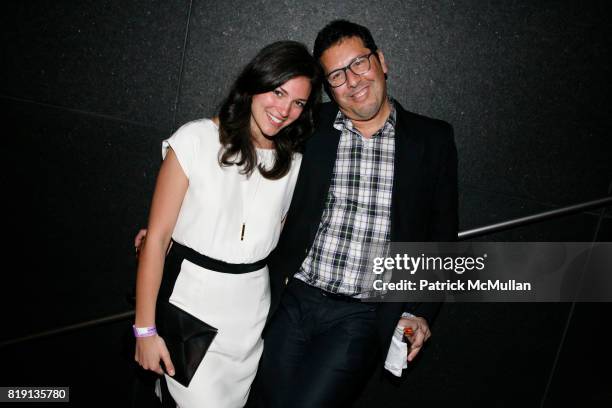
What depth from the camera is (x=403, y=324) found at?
1941 millimetres

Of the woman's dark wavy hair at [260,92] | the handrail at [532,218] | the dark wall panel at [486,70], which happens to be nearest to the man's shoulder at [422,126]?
the dark wall panel at [486,70]

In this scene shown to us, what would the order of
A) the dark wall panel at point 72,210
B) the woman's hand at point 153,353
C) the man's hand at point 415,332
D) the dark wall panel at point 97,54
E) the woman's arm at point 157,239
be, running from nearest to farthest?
the woman's arm at point 157,239 → the woman's hand at point 153,353 → the man's hand at point 415,332 → the dark wall panel at point 97,54 → the dark wall panel at point 72,210

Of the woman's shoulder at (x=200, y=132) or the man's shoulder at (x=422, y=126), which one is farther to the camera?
the man's shoulder at (x=422, y=126)

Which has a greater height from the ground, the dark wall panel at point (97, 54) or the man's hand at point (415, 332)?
the dark wall panel at point (97, 54)

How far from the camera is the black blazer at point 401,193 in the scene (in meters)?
1.85

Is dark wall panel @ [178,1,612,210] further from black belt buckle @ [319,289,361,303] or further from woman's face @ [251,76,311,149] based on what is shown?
black belt buckle @ [319,289,361,303]

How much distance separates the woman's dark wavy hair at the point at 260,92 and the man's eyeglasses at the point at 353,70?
121 millimetres

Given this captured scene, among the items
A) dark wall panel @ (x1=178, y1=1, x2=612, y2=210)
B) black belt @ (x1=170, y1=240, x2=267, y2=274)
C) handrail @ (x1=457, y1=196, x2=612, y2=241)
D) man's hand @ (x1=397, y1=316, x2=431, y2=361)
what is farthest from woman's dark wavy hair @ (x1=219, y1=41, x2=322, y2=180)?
handrail @ (x1=457, y1=196, x2=612, y2=241)

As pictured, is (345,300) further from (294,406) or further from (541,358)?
(541,358)

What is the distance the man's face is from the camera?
182 cm

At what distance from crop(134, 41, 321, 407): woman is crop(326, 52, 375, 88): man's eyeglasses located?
0.13 meters

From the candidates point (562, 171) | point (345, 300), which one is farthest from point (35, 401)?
point (562, 171)

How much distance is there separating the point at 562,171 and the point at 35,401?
3399mm

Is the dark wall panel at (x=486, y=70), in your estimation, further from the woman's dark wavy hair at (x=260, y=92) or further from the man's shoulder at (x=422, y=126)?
the woman's dark wavy hair at (x=260, y=92)
